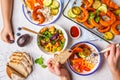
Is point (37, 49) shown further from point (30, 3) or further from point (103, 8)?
point (103, 8)

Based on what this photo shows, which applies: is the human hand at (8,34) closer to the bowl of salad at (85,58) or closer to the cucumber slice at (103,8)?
the bowl of salad at (85,58)

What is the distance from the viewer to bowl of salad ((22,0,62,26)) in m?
1.21

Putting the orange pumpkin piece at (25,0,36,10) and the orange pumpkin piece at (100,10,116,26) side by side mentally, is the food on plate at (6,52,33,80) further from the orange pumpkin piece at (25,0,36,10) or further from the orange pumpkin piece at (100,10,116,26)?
the orange pumpkin piece at (100,10,116,26)

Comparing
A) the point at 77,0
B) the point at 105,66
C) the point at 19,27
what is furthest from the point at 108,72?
the point at 19,27

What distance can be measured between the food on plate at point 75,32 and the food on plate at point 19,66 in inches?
7.7

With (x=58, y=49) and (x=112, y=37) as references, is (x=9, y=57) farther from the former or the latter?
(x=112, y=37)

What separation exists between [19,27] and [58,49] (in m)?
0.19

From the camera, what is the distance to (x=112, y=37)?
1132mm

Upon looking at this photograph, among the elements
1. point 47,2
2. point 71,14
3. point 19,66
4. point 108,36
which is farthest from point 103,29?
point 19,66

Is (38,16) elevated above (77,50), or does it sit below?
above

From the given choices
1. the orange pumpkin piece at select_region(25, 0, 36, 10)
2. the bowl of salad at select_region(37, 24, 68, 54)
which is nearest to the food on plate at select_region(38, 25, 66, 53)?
the bowl of salad at select_region(37, 24, 68, 54)

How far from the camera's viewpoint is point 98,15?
3.78 ft

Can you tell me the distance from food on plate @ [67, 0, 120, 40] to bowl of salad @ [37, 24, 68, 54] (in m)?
0.07

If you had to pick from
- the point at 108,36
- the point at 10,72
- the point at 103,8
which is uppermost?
the point at 103,8
